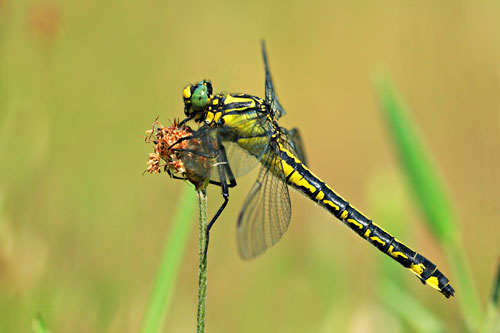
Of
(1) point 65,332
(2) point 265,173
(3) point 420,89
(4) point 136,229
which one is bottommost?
(1) point 65,332

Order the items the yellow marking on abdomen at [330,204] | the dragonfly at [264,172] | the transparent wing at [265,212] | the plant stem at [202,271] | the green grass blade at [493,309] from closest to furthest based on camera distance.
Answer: the plant stem at [202,271]
the green grass blade at [493,309]
the transparent wing at [265,212]
the dragonfly at [264,172]
the yellow marking on abdomen at [330,204]

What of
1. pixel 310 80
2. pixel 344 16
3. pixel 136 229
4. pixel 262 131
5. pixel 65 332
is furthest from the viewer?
pixel 344 16

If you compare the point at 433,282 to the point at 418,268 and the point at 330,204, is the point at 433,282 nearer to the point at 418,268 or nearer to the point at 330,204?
the point at 418,268

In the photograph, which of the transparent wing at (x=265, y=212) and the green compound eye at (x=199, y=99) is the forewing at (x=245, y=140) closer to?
the transparent wing at (x=265, y=212)

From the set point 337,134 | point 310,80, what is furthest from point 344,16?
point 337,134

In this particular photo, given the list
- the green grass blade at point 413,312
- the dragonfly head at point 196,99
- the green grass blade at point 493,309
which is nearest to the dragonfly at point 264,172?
the dragonfly head at point 196,99

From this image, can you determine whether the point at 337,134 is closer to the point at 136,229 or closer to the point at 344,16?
the point at 344,16

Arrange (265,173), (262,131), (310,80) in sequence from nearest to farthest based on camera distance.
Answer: (265,173) → (262,131) → (310,80)

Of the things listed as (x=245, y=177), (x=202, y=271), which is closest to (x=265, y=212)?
(x=202, y=271)

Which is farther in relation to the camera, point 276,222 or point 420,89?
point 420,89
